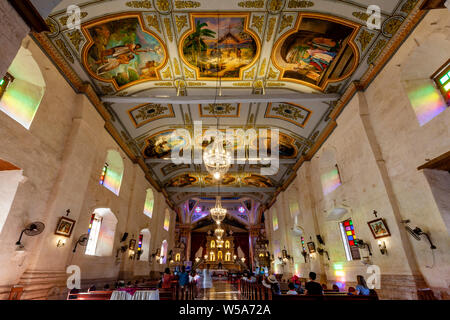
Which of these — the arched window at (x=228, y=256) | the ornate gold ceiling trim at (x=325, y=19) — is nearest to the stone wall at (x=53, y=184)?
the ornate gold ceiling trim at (x=325, y=19)

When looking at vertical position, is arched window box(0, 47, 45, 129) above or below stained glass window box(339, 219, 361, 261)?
above

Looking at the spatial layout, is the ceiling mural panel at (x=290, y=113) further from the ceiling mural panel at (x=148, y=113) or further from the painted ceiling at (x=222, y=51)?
the ceiling mural panel at (x=148, y=113)

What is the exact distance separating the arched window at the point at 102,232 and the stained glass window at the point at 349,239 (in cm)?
949

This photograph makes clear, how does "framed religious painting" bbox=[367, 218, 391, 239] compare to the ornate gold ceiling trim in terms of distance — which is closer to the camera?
"framed religious painting" bbox=[367, 218, 391, 239]

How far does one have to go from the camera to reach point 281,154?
13.5 metres

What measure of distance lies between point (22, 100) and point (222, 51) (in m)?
5.80

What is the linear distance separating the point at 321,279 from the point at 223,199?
1886cm

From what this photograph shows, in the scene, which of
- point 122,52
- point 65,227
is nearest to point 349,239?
point 65,227

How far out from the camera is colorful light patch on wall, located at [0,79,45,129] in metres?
5.57

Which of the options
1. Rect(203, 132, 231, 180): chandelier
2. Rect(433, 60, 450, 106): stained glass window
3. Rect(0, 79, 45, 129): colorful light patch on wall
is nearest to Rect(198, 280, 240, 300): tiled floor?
Rect(203, 132, 231, 180): chandelier

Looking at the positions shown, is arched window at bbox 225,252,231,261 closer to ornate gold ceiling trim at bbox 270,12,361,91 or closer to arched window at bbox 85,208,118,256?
arched window at bbox 85,208,118,256

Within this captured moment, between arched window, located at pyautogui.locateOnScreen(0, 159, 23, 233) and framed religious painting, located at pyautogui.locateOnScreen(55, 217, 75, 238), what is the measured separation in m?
1.33

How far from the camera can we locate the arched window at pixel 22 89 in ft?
18.4
